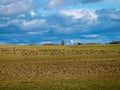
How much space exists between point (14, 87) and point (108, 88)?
6.49 metres

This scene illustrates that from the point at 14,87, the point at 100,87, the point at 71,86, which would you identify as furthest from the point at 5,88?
the point at 100,87

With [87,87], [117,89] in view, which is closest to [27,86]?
[87,87]

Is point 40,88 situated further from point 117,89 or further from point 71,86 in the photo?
point 117,89

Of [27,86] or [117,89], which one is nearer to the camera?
[117,89]

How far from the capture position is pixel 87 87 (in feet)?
75.0

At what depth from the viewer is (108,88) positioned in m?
22.5

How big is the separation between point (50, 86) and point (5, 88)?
10.2 feet

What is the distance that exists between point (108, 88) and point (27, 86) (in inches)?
223

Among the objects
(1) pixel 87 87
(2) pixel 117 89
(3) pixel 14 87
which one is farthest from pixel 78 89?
(3) pixel 14 87

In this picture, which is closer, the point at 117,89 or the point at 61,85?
the point at 117,89

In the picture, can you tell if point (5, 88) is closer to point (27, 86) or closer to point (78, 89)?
point (27, 86)

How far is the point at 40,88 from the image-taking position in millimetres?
22828

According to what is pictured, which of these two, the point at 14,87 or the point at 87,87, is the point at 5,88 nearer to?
the point at 14,87

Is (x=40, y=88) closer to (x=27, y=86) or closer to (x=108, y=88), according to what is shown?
(x=27, y=86)
